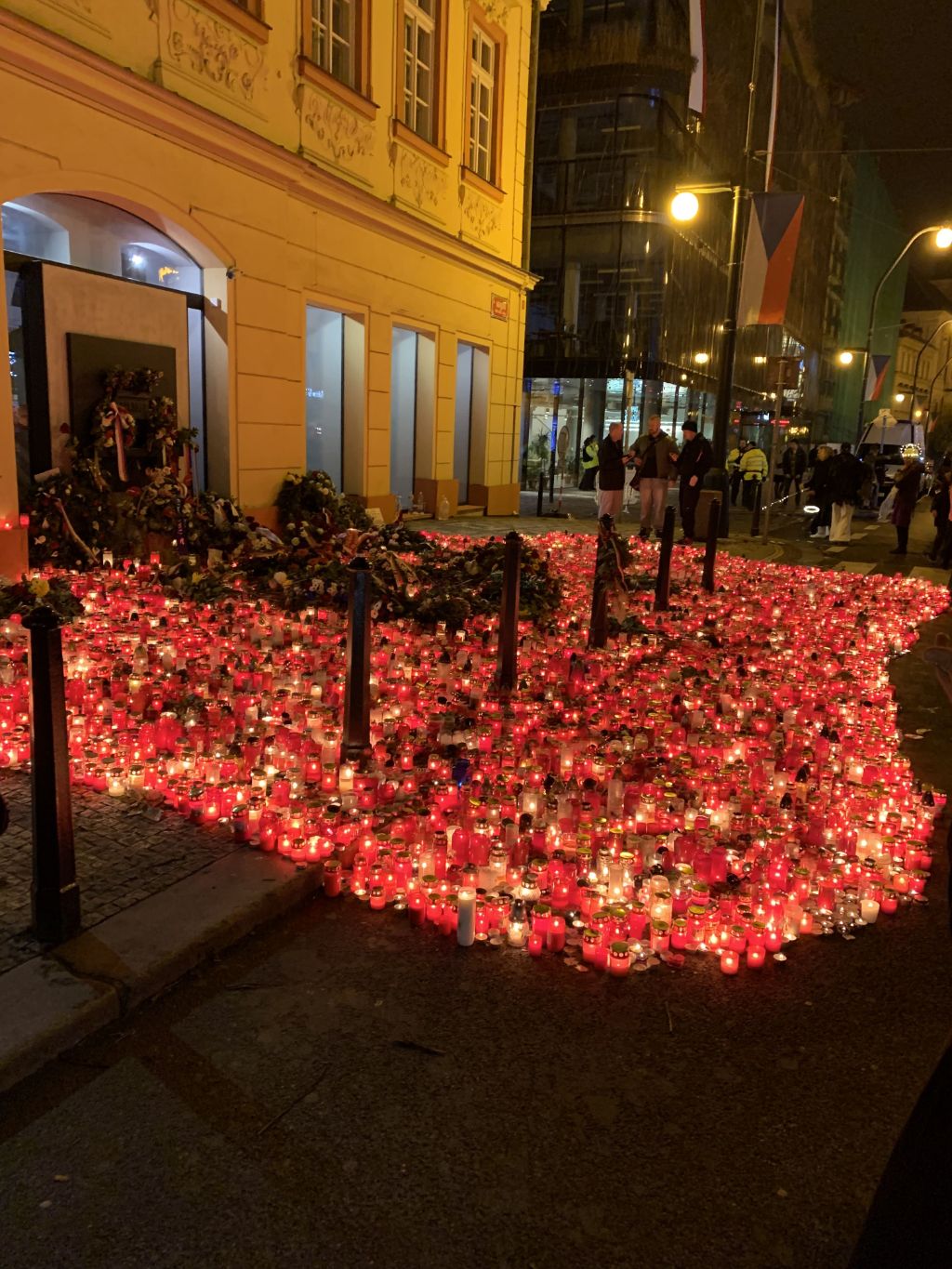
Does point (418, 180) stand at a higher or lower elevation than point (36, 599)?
higher

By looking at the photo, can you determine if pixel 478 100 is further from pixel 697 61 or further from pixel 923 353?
pixel 923 353

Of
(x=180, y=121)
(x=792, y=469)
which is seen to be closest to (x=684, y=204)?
(x=180, y=121)

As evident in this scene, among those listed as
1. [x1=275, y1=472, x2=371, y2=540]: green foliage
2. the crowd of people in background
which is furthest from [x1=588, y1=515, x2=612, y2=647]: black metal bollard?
the crowd of people in background

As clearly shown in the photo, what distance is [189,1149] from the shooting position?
2.50 m

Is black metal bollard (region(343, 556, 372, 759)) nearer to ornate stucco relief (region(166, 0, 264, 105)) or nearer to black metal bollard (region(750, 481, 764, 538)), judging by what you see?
ornate stucco relief (region(166, 0, 264, 105))

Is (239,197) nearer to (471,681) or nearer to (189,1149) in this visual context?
(471,681)

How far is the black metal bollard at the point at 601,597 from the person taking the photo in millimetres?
7676

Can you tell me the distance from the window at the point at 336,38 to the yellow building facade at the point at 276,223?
0.12ft

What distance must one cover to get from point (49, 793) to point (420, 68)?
51.8 ft

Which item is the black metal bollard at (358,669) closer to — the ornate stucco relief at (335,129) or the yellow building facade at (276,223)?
the yellow building facade at (276,223)

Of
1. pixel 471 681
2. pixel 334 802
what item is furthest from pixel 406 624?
pixel 334 802

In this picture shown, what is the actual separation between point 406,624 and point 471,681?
166cm

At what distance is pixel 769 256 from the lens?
1457 centimetres

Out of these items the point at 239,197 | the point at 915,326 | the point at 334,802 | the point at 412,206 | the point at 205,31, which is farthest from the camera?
the point at 915,326
